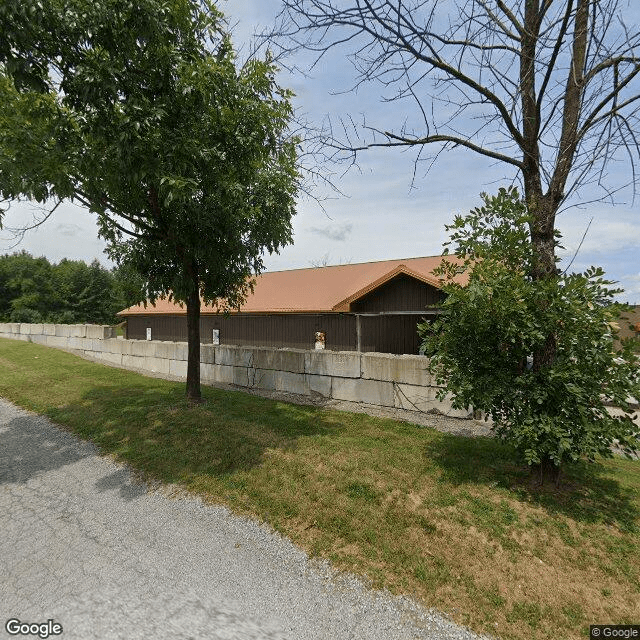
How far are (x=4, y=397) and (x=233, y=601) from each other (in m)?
10.8

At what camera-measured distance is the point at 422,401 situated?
9273mm

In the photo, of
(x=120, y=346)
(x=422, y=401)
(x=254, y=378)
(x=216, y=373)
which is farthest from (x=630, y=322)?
(x=120, y=346)

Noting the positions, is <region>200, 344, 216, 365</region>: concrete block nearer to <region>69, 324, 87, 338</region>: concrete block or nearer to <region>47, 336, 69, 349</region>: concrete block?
<region>69, 324, 87, 338</region>: concrete block

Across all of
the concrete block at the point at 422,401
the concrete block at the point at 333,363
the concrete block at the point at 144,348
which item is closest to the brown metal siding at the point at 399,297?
the concrete block at the point at 333,363

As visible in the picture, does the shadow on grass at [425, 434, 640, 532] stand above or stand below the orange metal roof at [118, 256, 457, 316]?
below

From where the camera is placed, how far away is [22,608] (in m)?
3.29

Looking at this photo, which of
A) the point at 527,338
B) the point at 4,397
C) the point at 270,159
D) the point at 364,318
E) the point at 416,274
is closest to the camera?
the point at 527,338

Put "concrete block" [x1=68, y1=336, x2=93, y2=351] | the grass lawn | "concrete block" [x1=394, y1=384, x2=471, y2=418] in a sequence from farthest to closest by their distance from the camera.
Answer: "concrete block" [x1=68, y1=336, x2=93, y2=351] → "concrete block" [x1=394, y1=384, x2=471, y2=418] → the grass lawn

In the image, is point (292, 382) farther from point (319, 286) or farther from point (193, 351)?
point (319, 286)

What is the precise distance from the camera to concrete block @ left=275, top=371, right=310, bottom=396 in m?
11.4

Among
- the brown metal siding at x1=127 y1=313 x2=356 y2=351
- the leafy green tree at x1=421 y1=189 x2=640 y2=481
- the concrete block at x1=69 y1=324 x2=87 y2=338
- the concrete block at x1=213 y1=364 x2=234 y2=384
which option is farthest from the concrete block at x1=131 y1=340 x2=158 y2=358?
the leafy green tree at x1=421 y1=189 x2=640 y2=481

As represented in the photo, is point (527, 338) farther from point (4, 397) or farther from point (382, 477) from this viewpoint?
point (4, 397)

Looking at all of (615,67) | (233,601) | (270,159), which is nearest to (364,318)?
(270,159)

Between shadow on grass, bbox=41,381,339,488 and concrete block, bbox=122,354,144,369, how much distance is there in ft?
17.3
